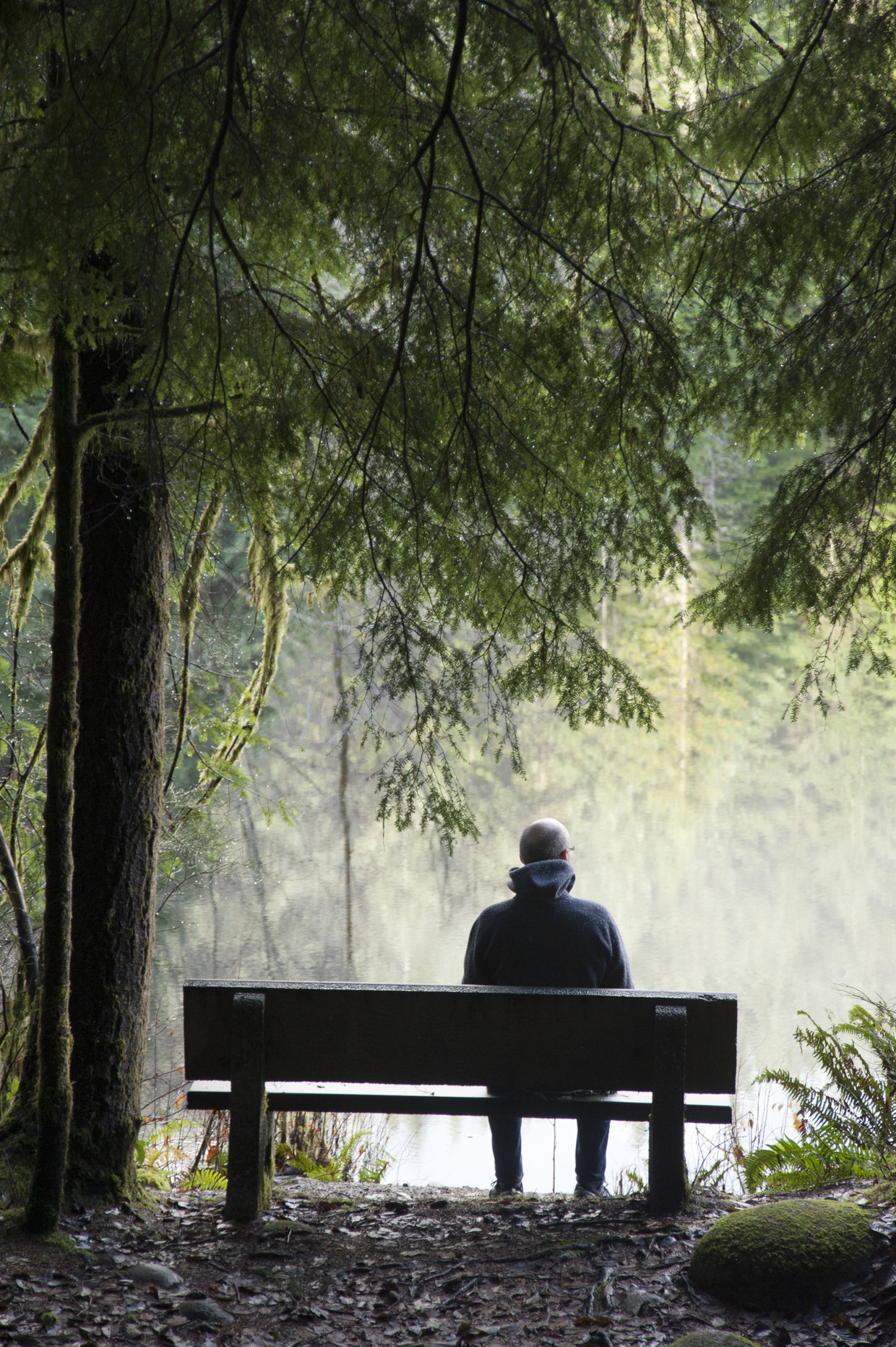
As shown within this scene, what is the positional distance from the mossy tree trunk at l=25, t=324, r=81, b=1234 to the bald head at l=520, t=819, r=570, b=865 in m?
1.88

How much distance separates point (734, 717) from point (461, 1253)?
62.3 feet

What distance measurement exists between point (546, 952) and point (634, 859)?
516 inches

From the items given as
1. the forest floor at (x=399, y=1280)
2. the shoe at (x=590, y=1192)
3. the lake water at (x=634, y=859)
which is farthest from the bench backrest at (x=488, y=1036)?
the lake water at (x=634, y=859)

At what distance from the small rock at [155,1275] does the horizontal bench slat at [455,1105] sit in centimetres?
59

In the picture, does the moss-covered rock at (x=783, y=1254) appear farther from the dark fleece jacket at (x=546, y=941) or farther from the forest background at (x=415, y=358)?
the forest background at (x=415, y=358)

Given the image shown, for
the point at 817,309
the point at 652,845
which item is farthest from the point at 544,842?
the point at 652,845

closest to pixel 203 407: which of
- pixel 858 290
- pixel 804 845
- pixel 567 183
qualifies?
pixel 567 183

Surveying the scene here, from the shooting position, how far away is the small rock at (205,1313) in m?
2.73

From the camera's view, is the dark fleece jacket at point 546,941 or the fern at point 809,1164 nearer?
the fern at point 809,1164

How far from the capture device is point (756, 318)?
11.4 feet

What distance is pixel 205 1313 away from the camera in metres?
2.76

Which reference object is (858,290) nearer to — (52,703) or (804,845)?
(52,703)

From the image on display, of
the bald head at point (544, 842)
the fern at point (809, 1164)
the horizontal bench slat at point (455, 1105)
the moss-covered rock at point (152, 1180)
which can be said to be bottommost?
the moss-covered rock at point (152, 1180)

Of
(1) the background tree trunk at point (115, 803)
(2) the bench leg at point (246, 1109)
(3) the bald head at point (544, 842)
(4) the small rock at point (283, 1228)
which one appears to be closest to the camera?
(4) the small rock at point (283, 1228)
